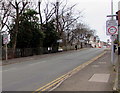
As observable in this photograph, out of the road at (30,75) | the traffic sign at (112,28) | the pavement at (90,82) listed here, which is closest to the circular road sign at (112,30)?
the traffic sign at (112,28)

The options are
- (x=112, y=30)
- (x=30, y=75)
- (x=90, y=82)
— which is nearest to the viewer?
(x=90, y=82)

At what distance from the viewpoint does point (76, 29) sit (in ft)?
181

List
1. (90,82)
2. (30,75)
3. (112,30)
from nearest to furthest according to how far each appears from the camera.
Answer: (90,82), (30,75), (112,30)

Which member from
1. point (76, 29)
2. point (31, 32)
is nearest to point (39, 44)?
point (31, 32)

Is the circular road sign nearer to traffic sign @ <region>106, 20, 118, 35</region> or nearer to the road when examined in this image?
traffic sign @ <region>106, 20, 118, 35</region>

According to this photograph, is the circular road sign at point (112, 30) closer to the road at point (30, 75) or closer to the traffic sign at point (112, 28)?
the traffic sign at point (112, 28)

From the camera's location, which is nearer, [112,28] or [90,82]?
[90,82]

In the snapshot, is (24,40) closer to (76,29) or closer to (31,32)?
(31,32)

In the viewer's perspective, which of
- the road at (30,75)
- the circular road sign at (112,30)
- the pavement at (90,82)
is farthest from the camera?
the circular road sign at (112,30)

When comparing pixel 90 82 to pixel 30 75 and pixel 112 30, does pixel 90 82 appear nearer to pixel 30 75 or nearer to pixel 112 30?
pixel 30 75

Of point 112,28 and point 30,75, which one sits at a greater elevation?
point 112,28

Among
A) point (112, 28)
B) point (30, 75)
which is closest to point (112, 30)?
point (112, 28)

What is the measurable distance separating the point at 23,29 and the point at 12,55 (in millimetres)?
5026

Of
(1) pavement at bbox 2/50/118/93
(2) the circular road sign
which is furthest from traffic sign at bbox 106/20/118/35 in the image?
(1) pavement at bbox 2/50/118/93
